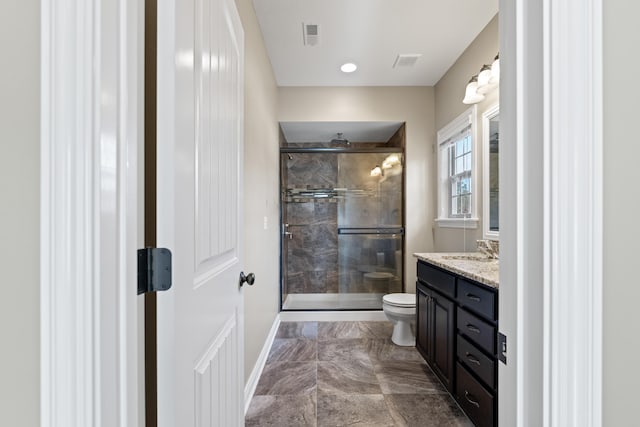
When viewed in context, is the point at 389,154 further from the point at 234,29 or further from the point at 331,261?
the point at 234,29

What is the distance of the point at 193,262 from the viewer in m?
0.78

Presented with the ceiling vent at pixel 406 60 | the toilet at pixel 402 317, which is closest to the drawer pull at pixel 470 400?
the toilet at pixel 402 317

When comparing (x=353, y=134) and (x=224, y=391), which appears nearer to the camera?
(x=224, y=391)

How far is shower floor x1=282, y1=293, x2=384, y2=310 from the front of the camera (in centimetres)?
389

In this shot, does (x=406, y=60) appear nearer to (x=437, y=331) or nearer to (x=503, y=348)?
(x=437, y=331)

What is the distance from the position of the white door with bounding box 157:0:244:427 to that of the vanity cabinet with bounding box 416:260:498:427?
1174mm

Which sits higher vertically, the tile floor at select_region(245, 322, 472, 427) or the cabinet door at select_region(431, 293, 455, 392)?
the cabinet door at select_region(431, 293, 455, 392)

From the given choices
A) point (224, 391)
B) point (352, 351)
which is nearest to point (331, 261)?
point (352, 351)
